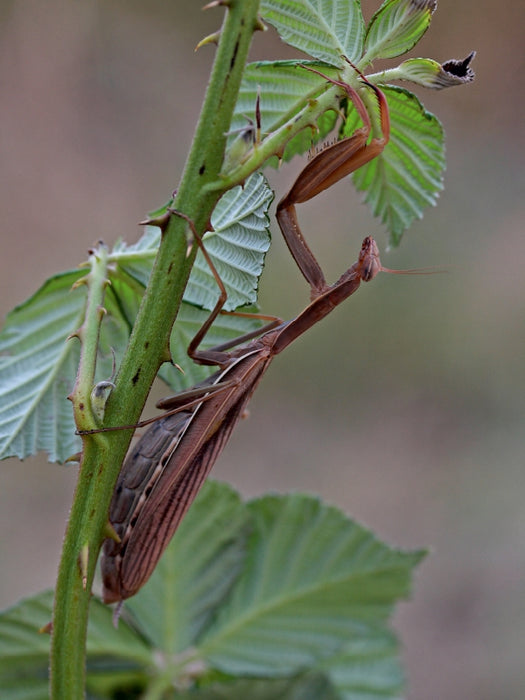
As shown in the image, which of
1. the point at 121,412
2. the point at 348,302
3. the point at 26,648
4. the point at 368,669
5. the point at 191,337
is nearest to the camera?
the point at 121,412

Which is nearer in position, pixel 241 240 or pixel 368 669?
pixel 241 240

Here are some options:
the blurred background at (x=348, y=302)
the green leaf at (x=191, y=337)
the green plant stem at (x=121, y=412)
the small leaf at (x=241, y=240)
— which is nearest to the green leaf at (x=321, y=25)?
the small leaf at (x=241, y=240)

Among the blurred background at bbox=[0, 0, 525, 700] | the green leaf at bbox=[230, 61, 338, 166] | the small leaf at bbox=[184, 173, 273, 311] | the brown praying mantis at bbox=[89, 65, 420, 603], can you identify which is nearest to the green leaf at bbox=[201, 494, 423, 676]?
the brown praying mantis at bbox=[89, 65, 420, 603]

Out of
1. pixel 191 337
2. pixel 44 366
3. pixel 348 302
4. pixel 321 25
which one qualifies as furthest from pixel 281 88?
pixel 348 302

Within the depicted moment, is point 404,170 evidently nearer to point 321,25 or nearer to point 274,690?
point 321,25

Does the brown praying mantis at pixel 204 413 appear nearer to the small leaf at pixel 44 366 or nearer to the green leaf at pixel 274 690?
the small leaf at pixel 44 366
